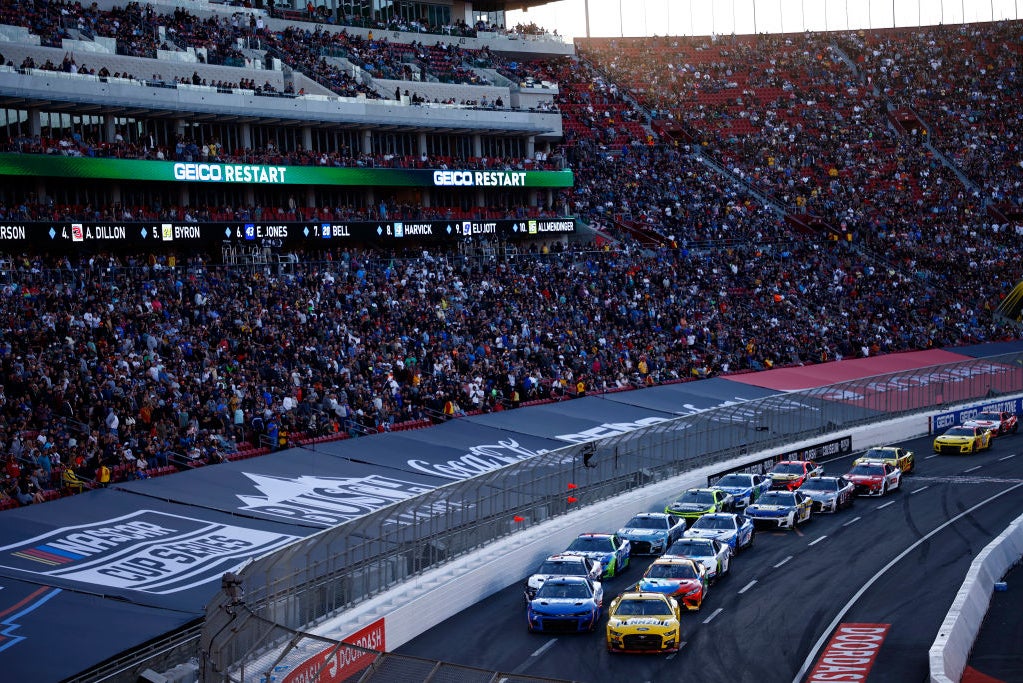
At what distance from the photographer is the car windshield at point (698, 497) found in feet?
117

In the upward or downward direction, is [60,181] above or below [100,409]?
above

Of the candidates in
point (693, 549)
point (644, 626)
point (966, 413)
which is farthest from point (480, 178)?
point (644, 626)

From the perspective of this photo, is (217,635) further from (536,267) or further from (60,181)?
(536,267)

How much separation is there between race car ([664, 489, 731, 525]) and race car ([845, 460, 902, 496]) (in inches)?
222

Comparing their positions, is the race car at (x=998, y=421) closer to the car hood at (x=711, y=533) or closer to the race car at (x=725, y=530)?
the race car at (x=725, y=530)

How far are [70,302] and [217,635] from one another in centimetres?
2105

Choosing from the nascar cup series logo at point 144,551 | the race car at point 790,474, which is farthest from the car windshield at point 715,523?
the nascar cup series logo at point 144,551

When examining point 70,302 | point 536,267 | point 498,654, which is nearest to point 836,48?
point 536,267

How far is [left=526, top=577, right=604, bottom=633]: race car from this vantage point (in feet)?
83.3

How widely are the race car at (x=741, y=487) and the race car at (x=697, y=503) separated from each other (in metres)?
0.71

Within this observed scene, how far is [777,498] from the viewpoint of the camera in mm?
35625

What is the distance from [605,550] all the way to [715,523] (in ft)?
11.1

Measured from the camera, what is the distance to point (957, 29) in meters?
92.4

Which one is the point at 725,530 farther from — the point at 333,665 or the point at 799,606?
the point at 333,665
